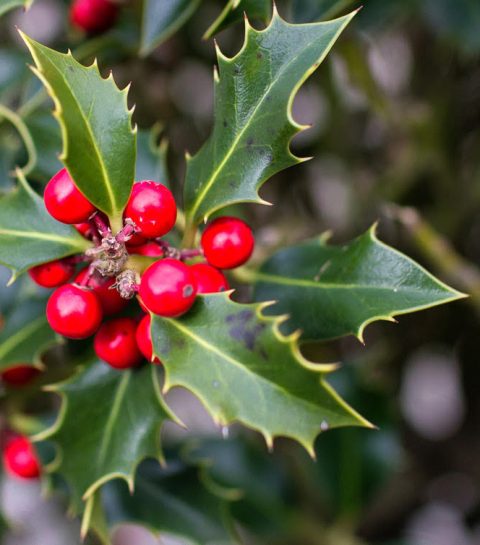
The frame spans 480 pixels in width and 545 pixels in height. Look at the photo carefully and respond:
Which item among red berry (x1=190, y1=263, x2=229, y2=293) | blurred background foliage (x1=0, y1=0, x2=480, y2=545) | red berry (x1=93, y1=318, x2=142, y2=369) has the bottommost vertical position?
blurred background foliage (x1=0, y1=0, x2=480, y2=545)

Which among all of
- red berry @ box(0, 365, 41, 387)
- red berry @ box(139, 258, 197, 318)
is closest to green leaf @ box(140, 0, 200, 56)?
red berry @ box(139, 258, 197, 318)

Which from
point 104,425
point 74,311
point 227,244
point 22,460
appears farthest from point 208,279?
point 22,460

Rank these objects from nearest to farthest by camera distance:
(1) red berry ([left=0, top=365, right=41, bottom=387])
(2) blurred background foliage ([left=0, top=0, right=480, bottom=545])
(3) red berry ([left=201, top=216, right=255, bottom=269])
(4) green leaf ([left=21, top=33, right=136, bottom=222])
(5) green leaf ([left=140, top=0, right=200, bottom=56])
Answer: (4) green leaf ([left=21, top=33, right=136, bottom=222])
(3) red berry ([left=201, top=216, right=255, bottom=269])
(5) green leaf ([left=140, top=0, right=200, bottom=56])
(1) red berry ([left=0, top=365, right=41, bottom=387])
(2) blurred background foliage ([left=0, top=0, right=480, bottom=545])

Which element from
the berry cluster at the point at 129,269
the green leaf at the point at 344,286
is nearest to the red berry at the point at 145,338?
the berry cluster at the point at 129,269

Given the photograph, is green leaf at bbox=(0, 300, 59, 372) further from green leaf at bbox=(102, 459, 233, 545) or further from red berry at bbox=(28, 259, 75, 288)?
green leaf at bbox=(102, 459, 233, 545)

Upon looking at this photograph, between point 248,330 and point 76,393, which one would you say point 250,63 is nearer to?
point 248,330

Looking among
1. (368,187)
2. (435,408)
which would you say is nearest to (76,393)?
(368,187)
